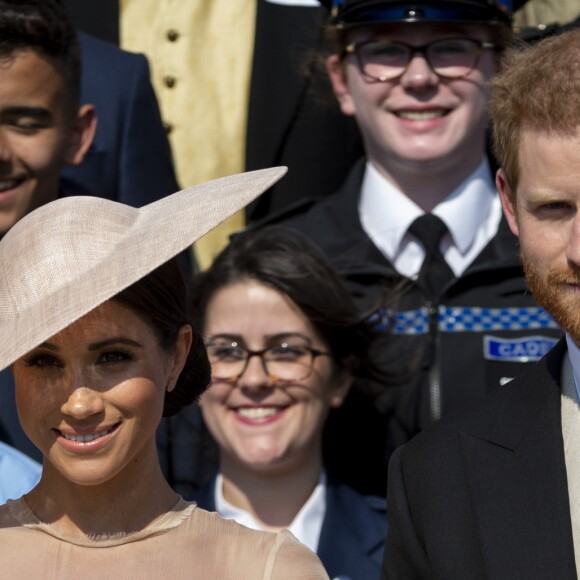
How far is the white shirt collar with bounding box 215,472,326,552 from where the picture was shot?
14.0ft

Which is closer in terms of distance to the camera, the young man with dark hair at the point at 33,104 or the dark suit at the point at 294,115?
the young man with dark hair at the point at 33,104

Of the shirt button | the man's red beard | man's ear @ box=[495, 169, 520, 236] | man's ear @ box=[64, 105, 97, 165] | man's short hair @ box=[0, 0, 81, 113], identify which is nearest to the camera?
the man's red beard

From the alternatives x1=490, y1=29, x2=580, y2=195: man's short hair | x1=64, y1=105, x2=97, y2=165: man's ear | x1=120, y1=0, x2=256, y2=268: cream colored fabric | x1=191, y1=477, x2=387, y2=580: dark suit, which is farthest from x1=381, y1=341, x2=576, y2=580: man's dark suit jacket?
x1=120, y1=0, x2=256, y2=268: cream colored fabric

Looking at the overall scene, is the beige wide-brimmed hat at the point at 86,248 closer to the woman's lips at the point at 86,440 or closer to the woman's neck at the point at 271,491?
the woman's lips at the point at 86,440

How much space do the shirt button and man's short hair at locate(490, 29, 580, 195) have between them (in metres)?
2.38

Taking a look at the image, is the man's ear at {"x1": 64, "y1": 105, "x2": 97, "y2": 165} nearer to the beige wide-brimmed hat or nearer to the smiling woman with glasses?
the smiling woman with glasses

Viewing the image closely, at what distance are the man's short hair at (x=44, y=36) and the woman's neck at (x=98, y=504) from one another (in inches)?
67.2

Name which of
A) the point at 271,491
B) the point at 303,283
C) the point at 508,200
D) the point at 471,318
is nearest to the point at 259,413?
the point at 271,491

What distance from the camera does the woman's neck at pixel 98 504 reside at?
282 centimetres

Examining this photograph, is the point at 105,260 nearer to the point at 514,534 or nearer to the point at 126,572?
the point at 126,572

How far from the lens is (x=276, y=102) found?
206 inches

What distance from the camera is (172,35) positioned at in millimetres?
5414

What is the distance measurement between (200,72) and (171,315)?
8.77 ft

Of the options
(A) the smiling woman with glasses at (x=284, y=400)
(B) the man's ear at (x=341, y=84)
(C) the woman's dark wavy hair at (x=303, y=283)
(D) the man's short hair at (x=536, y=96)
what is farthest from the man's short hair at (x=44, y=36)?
(D) the man's short hair at (x=536, y=96)
